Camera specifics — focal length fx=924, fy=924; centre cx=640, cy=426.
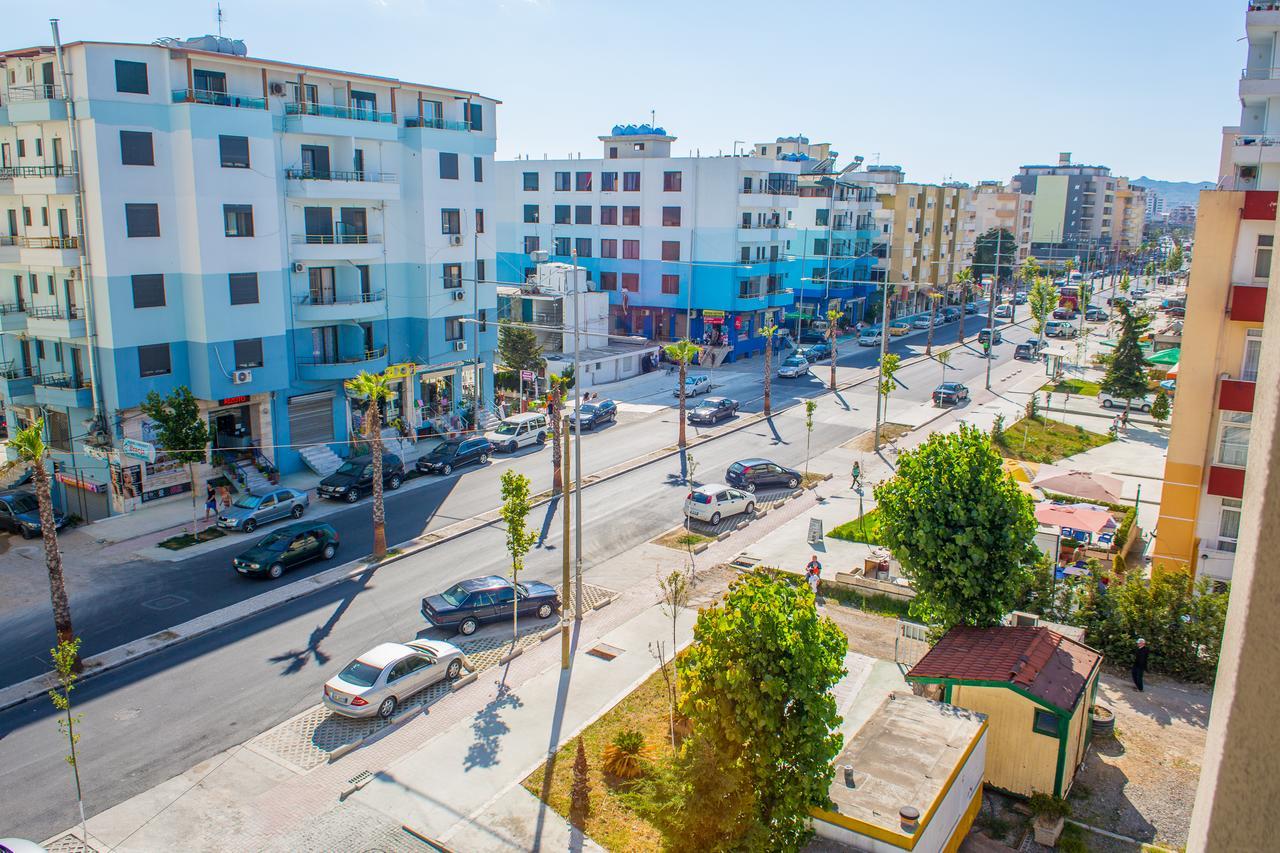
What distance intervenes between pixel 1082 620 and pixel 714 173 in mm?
53985

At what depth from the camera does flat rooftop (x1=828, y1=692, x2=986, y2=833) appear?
14.6 m

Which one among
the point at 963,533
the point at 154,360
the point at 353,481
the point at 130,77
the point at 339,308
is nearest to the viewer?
the point at 963,533

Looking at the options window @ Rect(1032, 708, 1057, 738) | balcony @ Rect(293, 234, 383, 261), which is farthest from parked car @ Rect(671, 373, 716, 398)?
window @ Rect(1032, 708, 1057, 738)

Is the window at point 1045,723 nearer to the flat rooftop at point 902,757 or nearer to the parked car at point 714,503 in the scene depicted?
the flat rooftop at point 902,757

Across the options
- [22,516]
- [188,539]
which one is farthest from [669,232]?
[22,516]

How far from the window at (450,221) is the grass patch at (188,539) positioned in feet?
66.3

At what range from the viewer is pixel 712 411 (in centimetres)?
5312

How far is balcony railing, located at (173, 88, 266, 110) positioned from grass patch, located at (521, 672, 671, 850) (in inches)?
1168

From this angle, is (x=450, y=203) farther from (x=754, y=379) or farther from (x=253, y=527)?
(x=754, y=379)

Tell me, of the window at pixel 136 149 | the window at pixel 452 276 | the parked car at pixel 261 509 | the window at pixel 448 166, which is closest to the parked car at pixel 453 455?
the parked car at pixel 261 509

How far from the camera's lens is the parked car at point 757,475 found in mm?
40594

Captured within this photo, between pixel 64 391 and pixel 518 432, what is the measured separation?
1967 centimetres

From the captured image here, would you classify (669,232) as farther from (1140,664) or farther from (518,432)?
(1140,664)

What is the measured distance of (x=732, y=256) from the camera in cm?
7200
